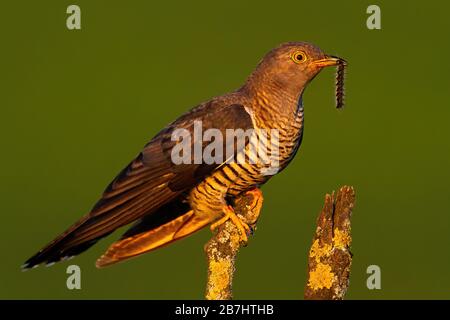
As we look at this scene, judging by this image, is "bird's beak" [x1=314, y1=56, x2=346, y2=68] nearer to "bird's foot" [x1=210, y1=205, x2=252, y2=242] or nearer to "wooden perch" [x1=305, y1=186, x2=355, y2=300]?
"bird's foot" [x1=210, y1=205, x2=252, y2=242]

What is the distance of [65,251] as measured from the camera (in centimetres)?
598

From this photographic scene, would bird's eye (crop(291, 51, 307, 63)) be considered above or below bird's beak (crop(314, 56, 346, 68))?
above

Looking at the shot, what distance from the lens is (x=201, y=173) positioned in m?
6.21

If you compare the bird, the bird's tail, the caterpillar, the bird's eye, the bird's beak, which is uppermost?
the bird's eye

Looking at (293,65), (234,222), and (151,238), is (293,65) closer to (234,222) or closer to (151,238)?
(234,222)

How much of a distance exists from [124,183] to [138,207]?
24 cm

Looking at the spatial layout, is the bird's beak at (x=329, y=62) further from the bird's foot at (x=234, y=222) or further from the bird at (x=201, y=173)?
the bird's foot at (x=234, y=222)

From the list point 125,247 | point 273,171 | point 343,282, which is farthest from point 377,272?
point 343,282

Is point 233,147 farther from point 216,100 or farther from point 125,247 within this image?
point 125,247

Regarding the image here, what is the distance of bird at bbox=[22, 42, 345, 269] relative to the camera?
6.04 meters

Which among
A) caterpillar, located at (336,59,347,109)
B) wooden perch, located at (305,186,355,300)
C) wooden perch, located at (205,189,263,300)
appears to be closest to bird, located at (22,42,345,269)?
caterpillar, located at (336,59,347,109)

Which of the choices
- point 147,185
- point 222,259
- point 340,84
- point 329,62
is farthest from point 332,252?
point 340,84

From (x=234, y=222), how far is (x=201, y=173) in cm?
52

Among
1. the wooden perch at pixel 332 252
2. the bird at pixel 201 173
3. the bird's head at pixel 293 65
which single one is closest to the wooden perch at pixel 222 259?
the bird at pixel 201 173
